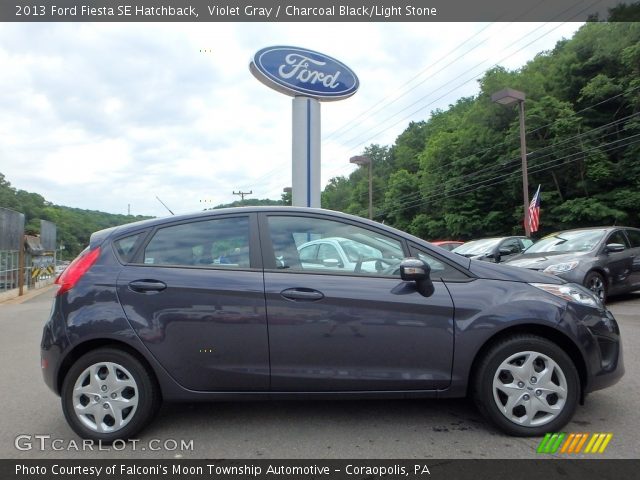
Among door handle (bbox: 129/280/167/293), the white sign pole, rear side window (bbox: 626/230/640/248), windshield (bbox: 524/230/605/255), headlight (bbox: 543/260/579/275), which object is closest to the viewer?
door handle (bbox: 129/280/167/293)

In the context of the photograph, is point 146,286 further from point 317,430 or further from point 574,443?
point 574,443

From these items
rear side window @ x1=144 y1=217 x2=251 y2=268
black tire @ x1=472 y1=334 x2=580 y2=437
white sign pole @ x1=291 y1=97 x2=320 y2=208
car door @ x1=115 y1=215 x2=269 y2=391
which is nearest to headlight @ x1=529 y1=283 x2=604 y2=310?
black tire @ x1=472 y1=334 x2=580 y2=437

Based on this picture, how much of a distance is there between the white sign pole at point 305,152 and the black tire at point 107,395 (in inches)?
460

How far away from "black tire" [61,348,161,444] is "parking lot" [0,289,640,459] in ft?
0.38

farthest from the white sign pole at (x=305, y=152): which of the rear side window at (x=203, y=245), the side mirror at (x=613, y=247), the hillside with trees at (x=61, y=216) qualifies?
the hillside with trees at (x=61, y=216)

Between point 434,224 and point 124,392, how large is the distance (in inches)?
1691

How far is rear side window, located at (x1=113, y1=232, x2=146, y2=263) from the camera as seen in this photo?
3611mm

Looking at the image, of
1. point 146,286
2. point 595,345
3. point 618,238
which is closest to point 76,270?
point 146,286

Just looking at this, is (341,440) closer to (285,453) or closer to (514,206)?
(285,453)

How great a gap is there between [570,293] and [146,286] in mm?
2992

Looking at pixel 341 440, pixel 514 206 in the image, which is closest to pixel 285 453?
pixel 341 440

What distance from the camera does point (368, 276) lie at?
3535mm

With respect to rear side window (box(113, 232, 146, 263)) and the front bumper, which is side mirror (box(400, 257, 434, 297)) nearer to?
the front bumper

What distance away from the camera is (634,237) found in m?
9.76
